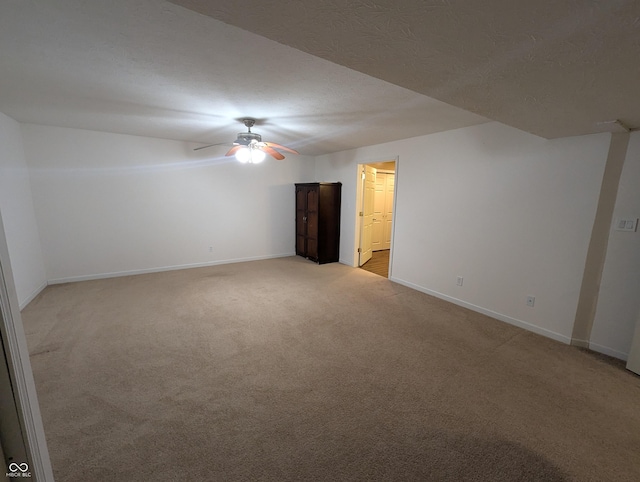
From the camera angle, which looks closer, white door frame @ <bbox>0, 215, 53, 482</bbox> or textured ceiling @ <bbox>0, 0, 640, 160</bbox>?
white door frame @ <bbox>0, 215, 53, 482</bbox>

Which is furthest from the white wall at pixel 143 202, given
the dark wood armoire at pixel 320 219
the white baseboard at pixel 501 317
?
the white baseboard at pixel 501 317

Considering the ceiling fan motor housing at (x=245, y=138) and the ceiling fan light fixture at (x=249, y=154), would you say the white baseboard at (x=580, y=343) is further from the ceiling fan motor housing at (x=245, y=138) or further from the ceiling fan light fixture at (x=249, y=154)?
the ceiling fan motor housing at (x=245, y=138)

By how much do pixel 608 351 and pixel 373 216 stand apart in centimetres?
434

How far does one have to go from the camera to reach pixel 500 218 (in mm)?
3178

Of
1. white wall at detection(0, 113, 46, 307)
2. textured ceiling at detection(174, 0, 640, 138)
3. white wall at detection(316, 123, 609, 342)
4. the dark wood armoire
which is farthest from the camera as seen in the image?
the dark wood armoire

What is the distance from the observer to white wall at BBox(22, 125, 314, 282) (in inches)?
159

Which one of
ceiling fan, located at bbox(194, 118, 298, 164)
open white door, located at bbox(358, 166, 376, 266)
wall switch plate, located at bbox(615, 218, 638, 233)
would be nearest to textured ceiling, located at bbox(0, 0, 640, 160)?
ceiling fan, located at bbox(194, 118, 298, 164)

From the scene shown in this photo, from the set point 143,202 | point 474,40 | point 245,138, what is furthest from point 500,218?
point 143,202

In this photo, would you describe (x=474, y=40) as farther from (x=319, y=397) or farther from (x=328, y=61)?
(x=319, y=397)

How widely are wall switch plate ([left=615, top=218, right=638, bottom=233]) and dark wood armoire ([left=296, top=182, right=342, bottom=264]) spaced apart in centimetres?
398

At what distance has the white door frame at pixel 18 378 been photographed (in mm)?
804

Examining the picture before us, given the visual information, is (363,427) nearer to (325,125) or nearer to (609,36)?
(609,36)

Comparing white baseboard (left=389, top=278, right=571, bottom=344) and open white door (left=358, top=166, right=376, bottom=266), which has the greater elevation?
open white door (left=358, top=166, right=376, bottom=266)

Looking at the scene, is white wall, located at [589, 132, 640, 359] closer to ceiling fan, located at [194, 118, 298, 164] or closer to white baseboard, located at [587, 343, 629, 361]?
white baseboard, located at [587, 343, 629, 361]
